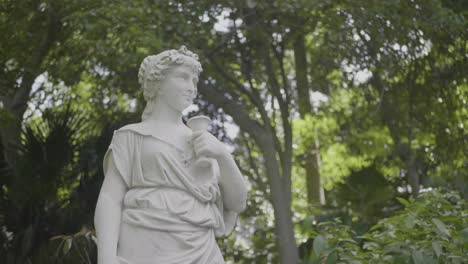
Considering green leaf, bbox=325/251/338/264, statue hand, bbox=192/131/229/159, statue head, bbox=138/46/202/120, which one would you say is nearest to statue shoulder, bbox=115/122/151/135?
statue head, bbox=138/46/202/120

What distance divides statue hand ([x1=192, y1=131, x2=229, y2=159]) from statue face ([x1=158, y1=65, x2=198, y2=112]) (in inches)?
10.4

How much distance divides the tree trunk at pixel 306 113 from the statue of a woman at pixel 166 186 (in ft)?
33.5

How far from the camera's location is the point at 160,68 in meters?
6.25

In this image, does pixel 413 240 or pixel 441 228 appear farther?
pixel 413 240

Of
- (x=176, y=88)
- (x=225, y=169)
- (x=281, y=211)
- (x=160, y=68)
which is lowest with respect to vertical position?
(x=225, y=169)

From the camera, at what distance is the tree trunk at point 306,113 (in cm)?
1711

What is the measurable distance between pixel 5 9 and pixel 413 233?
8563 mm

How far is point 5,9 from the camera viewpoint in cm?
1573

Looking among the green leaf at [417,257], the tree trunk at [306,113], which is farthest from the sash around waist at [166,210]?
the tree trunk at [306,113]

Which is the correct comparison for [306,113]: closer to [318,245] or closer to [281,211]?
[281,211]

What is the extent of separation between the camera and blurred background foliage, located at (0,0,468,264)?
499 inches

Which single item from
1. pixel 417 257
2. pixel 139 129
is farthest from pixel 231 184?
pixel 417 257

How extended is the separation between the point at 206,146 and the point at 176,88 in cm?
45

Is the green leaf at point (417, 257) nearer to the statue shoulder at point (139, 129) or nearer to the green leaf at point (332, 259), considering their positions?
the green leaf at point (332, 259)
